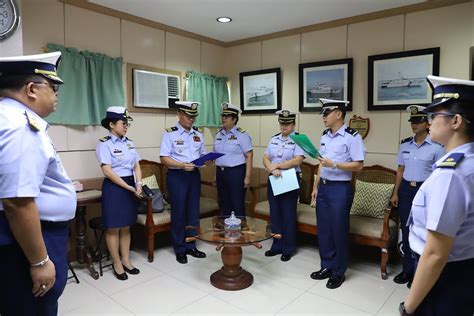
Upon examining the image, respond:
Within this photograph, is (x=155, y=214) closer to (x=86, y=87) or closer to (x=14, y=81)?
(x=86, y=87)

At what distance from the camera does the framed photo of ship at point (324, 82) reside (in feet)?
13.1

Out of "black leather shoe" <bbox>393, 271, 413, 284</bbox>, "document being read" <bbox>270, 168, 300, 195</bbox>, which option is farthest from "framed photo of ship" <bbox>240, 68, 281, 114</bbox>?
"black leather shoe" <bbox>393, 271, 413, 284</bbox>

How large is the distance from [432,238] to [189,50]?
4.10 m

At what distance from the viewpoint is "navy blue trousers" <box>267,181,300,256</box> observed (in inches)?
140

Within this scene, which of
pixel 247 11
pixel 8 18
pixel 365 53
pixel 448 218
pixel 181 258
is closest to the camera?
pixel 448 218

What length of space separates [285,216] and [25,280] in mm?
2650

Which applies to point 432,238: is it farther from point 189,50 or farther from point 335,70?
point 189,50

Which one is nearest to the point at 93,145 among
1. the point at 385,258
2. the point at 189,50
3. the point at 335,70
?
the point at 189,50

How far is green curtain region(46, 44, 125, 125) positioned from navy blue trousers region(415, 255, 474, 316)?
3.32m

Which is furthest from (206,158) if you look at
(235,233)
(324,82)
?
(324,82)

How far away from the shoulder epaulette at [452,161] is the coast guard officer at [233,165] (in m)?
2.85

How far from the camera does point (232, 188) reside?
13.0 feet

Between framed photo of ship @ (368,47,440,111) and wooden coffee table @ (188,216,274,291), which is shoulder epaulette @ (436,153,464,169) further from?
framed photo of ship @ (368,47,440,111)

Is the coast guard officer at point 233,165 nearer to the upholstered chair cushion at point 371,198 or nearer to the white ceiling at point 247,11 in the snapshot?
the white ceiling at point 247,11
